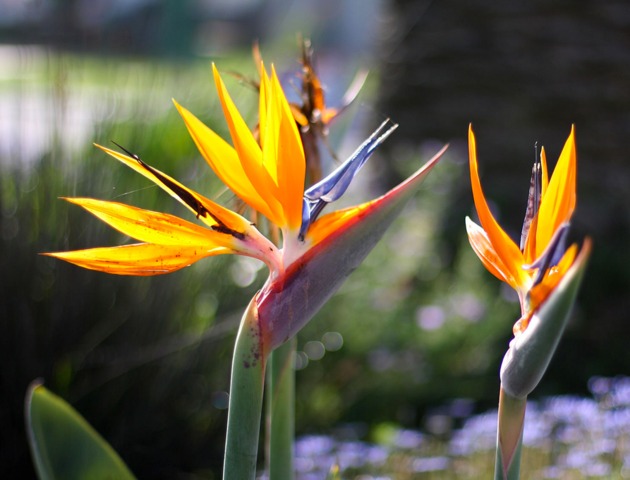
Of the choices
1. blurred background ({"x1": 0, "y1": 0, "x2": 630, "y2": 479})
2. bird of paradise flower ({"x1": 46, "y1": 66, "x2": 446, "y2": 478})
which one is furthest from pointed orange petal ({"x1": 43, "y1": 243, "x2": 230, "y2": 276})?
blurred background ({"x1": 0, "y1": 0, "x2": 630, "y2": 479})

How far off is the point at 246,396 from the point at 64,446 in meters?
0.29

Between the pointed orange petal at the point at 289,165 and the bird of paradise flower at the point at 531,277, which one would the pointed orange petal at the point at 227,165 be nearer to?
the pointed orange petal at the point at 289,165

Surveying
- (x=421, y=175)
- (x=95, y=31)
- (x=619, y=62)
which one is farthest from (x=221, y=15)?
(x=421, y=175)

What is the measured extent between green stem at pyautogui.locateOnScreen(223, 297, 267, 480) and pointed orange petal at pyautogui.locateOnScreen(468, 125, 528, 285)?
8.1 inches

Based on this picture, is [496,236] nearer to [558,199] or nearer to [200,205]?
[558,199]

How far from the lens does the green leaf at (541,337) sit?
667mm

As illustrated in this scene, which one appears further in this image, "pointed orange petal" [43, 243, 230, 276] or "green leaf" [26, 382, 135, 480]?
"green leaf" [26, 382, 135, 480]

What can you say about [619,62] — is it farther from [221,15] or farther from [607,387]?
[221,15]

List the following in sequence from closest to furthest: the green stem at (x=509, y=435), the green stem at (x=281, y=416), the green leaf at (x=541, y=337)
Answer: the green leaf at (x=541, y=337) → the green stem at (x=509, y=435) → the green stem at (x=281, y=416)

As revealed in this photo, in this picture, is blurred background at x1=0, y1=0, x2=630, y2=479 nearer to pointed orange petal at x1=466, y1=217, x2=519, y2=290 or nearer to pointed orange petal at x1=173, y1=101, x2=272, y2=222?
pointed orange petal at x1=173, y1=101, x2=272, y2=222

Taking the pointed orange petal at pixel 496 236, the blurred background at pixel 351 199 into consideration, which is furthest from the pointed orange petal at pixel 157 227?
the pointed orange petal at pixel 496 236

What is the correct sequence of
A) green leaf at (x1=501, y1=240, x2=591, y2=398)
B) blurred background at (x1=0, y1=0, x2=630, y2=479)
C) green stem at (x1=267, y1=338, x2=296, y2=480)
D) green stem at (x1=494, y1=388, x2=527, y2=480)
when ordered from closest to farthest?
1. green leaf at (x1=501, y1=240, x2=591, y2=398)
2. green stem at (x1=494, y1=388, x2=527, y2=480)
3. green stem at (x1=267, y1=338, x2=296, y2=480)
4. blurred background at (x1=0, y1=0, x2=630, y2=479)

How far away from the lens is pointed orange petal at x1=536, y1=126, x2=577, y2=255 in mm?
788

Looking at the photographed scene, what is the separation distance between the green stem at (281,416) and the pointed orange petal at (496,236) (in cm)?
26
